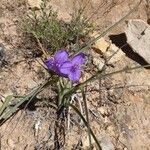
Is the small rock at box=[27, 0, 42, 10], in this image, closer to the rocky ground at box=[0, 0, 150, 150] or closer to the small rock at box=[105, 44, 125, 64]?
the rocky ground at box=[0, 0, 150, 150]

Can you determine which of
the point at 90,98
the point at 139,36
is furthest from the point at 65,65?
the point at 139,36

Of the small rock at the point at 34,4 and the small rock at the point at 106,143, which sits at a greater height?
the small rock at the point at 34,4

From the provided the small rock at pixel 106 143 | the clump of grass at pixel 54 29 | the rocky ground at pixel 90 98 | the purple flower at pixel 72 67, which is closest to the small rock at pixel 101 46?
the rocky ground at pixel 90 98

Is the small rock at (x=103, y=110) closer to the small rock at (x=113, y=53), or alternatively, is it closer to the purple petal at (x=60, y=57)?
the small rock at (x=113, y=53)

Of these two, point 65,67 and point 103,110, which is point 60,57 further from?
point 103,110

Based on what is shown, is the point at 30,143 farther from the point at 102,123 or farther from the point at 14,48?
the point at 14,48

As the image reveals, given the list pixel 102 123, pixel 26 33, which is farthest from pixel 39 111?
pixel 26 33
